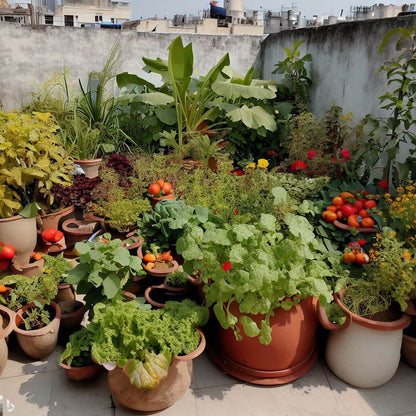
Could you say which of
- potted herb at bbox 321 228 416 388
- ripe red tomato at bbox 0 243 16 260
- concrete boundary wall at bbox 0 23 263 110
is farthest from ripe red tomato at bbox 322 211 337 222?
concrete boundary wall at bbox 0 23 263 110

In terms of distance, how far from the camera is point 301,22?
19.8 m

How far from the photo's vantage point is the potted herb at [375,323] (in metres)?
2.43

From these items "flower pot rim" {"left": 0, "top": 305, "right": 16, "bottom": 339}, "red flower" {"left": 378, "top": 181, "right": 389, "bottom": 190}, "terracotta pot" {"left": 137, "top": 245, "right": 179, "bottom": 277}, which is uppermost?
"red flower" {"left": 378, "top": 181, "right": 389, "bottom": 190}

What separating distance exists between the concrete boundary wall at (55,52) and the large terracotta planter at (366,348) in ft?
14.5

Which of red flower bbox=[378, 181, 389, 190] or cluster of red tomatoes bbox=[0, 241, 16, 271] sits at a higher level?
red flower bbox=[378, 181, 389, 190]

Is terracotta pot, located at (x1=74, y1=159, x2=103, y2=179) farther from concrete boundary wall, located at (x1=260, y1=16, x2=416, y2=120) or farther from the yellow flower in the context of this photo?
concrete boundary wall, located at (x1=260, y1=16, x2=416, y2=120)

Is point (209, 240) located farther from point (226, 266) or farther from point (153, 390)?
point (153, 390)

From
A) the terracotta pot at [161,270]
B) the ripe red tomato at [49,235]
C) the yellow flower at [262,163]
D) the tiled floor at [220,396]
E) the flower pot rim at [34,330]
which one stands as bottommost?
the tiled floor at [220,396]

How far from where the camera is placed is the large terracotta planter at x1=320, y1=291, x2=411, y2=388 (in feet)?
7.99

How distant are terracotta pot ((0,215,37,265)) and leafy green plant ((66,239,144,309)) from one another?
2.94ft

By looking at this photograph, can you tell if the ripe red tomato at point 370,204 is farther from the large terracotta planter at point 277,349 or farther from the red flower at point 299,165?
the large terracotta planter at point 277,349

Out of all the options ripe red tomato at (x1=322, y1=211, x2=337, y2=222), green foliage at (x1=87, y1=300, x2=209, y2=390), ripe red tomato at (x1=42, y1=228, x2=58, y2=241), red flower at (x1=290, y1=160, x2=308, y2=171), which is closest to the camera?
green foliage at (x1=87, y1=300, x2=209, y2=390)

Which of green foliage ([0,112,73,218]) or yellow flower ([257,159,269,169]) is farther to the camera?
yellow flower ([257,159,269,169])

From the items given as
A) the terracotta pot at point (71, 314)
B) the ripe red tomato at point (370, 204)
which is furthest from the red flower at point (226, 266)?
the ripe red tomato at point (370, 204)
